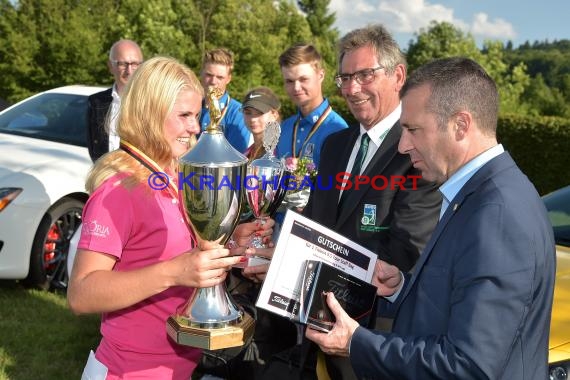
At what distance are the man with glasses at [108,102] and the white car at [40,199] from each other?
595 millimetres

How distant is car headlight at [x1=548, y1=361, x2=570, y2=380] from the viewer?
2.69 meters

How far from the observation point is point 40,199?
17.4 feet

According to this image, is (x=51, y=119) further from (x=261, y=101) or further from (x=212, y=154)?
(x=212, y=154)

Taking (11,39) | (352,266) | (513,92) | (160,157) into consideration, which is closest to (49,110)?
(160,157)

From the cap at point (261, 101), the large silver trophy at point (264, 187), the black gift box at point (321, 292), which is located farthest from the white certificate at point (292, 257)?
the cap at point (261, 101)

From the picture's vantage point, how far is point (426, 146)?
187cm

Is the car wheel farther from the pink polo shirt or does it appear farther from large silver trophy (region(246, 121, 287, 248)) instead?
the pink polo shirt

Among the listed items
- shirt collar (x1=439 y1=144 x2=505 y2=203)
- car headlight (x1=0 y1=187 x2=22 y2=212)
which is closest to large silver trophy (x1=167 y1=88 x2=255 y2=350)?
shirt collar (x1=439 y1=144 x2=505 y2=203)

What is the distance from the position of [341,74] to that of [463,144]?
1.38m

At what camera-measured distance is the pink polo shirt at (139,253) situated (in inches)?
75.9

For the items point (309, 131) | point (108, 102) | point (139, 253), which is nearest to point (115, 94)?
point (108, 102)

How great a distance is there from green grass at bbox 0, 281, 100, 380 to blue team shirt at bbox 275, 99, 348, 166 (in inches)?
85.0

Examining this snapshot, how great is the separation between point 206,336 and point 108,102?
373 cm

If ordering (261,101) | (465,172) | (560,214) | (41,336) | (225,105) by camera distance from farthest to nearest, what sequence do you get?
(225,105), (261,101), (41,336), (560,214), (465,172)
